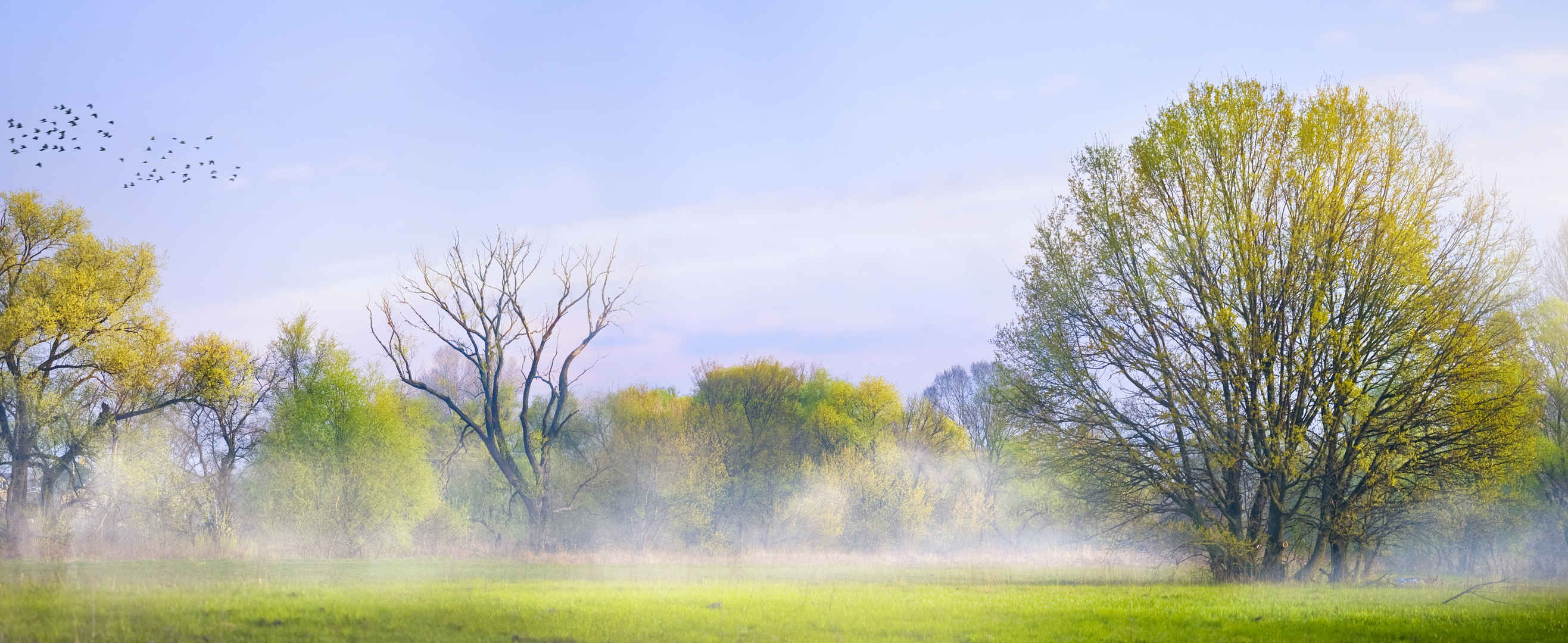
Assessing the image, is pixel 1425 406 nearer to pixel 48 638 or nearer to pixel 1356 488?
pixel 1356 488

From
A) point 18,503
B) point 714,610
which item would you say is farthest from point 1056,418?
point 18,503

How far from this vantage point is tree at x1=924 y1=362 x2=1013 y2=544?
6209 cm

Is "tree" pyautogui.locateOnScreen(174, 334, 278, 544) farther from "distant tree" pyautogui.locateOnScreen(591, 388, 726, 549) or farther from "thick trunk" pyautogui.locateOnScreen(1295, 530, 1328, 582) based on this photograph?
"thick trunk" pyautogui.locateOnScreen(1295, 530, 1328, 582)

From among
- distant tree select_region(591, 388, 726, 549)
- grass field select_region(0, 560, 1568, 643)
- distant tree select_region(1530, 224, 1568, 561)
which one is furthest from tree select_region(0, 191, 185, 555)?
distant tree select_region(1530, 224, 1568, 561)

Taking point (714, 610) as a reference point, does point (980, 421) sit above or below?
above

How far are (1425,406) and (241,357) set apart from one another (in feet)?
137

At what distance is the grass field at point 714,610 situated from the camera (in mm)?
12164

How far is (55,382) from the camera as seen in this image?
3506cm

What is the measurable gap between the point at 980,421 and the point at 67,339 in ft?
181

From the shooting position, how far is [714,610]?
14.7 m

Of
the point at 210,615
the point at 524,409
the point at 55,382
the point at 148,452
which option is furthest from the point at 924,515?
the point at 210,615

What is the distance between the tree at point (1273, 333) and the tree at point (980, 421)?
29.4 m

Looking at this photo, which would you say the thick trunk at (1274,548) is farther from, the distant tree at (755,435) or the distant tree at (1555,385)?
the distant tree at (755,435)

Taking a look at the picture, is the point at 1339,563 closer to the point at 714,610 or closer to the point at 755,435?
the point at 714,610
